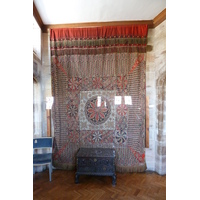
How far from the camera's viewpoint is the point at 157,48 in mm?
2832

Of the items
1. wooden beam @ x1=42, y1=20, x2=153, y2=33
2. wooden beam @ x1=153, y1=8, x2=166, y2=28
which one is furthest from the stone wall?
wooden beam @ x1=42, y1=20, x2=153, y2=33

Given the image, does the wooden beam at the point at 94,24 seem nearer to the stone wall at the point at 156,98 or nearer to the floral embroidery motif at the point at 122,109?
the stone wall at the point at 156,98

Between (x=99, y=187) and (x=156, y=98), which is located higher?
(x=156, y=98)

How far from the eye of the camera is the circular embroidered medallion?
9.44 feet

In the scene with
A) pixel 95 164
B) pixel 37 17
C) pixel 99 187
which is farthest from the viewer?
pixel 37 17

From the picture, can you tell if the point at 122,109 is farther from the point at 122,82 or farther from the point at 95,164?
the point at 95,164

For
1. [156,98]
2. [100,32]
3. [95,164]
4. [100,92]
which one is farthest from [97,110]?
[100,32]

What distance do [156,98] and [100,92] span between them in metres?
1.42

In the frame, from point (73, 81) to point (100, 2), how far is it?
1.73 m

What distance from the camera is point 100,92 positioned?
289cm

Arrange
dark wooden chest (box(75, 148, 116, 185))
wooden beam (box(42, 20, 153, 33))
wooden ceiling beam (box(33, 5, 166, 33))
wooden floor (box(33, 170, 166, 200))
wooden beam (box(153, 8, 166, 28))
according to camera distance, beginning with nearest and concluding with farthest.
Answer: wooden floor (box(33, 170, 166, 200)), dark wooden chest (box(75, 148, 116, 185)), wooden beam (box(153, 8, 166, 28)), wooden ceiling beam (box(33, 5, 166, 33)), wooden beam (box(42, 20, 153, 33))

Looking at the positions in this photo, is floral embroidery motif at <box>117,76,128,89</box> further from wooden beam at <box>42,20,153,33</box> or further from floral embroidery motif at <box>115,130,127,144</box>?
wooden beam at <box>42,20,153,33</box>
